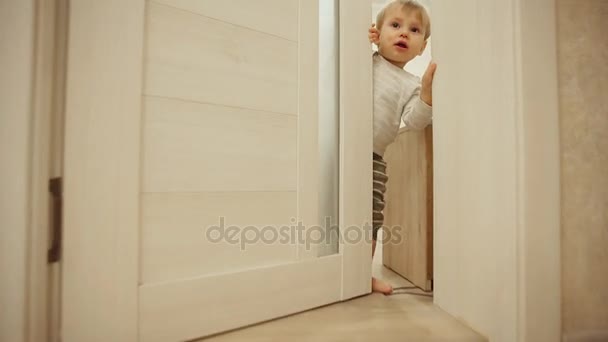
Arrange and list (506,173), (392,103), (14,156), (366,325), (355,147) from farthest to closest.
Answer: (392,103)
(355,147)
(366,325)
(506,173)
(14,156)

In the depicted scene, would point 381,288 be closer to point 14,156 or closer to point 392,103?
point 392,103

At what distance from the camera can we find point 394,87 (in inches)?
37.2

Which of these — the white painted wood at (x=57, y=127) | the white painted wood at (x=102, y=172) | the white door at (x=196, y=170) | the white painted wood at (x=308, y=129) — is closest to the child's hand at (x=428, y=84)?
the white door at (x=196, y=170)

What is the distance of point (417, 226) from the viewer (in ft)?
3.22

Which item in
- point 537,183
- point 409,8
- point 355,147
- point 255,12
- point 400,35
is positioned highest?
point 409,8

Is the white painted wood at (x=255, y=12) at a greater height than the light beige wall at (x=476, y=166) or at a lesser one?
greater

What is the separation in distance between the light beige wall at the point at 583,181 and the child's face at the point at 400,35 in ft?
1.71

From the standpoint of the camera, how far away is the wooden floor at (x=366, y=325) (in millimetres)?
604

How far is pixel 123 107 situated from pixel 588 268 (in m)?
0.98

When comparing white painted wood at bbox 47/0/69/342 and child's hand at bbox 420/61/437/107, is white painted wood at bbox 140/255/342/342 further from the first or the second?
child's hand at bbox 420/61/437/107

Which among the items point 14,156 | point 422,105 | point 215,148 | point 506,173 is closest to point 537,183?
point 506,173

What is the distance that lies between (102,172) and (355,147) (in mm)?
645

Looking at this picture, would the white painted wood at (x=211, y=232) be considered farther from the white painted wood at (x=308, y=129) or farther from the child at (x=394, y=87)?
the child at (x=394, y=87)

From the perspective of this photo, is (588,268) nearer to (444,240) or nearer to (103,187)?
(444,240)
